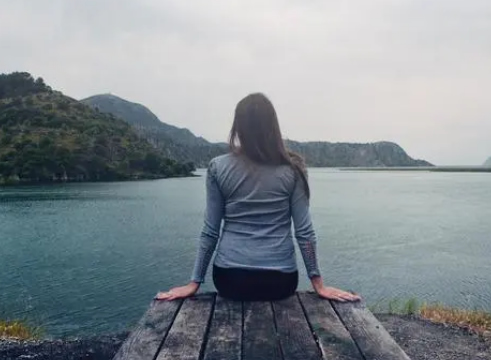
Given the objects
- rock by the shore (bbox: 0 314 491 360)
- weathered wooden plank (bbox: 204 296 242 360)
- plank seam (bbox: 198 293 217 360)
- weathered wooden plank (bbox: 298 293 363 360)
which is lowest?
rock by the shore (bbox: 0 314 491 360)

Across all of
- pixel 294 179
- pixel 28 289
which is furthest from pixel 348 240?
pixel 294 179

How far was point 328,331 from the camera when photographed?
145 inches

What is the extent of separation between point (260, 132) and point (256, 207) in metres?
0.67

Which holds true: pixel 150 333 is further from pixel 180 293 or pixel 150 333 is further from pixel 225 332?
pixel 180 293

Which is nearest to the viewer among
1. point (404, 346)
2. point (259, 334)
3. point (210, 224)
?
point (259, 334)

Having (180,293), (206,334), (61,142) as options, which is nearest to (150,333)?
(206,334)

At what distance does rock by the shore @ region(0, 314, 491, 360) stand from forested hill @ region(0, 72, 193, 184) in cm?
10084

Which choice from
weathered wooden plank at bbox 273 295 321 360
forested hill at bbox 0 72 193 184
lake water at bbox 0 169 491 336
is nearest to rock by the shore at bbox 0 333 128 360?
weathered wooden plank at bbox 273 295 321 360

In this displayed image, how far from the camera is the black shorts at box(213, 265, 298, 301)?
14.5 feet

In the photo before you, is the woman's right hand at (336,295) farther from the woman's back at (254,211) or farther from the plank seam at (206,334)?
the plank seam at (206,334)

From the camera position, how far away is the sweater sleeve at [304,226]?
466 centimetres

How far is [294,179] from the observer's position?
180 inches

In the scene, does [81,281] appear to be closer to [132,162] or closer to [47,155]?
[47,155]

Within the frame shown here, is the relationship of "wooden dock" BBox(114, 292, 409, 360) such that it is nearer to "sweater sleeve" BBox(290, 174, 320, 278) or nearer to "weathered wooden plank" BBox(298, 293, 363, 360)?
"weathered wooden plank" BBox(298, 293, 363, 360)
